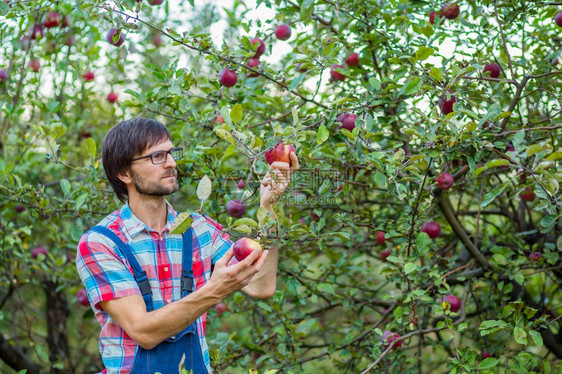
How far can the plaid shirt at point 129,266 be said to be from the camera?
1.75 metres

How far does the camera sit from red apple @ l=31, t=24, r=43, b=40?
3268mm

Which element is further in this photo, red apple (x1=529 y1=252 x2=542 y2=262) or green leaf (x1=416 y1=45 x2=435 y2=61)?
red apple (x1=529 y1=252 x2=542 y2=262)

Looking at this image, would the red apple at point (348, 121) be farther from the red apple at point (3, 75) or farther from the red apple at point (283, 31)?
the red apple at point (3, 75)

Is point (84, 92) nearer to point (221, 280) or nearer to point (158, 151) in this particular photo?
point (158, 151)

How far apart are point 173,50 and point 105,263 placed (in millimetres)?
3461

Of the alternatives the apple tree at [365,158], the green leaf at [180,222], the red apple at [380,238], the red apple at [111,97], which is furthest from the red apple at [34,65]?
the green leaf at [180,222]

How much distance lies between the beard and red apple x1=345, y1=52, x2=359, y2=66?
1092mm

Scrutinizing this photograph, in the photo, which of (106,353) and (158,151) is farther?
(158,151)

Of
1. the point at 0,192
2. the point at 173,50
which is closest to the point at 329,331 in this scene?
the point at 0,192

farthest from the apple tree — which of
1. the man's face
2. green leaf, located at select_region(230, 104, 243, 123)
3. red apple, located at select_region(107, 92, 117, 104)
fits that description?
red apple, located at select_region(107, 92, 117, 104)

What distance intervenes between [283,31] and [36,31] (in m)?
1.48

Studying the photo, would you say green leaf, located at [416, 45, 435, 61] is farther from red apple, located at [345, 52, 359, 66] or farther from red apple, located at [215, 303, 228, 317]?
red apple, located at [215, 303, 228, 317]

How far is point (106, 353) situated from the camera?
70.9 inches

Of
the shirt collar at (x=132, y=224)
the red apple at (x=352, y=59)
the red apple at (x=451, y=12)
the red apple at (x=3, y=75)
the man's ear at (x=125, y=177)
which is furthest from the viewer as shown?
the red apple at (x=3, y=75)
